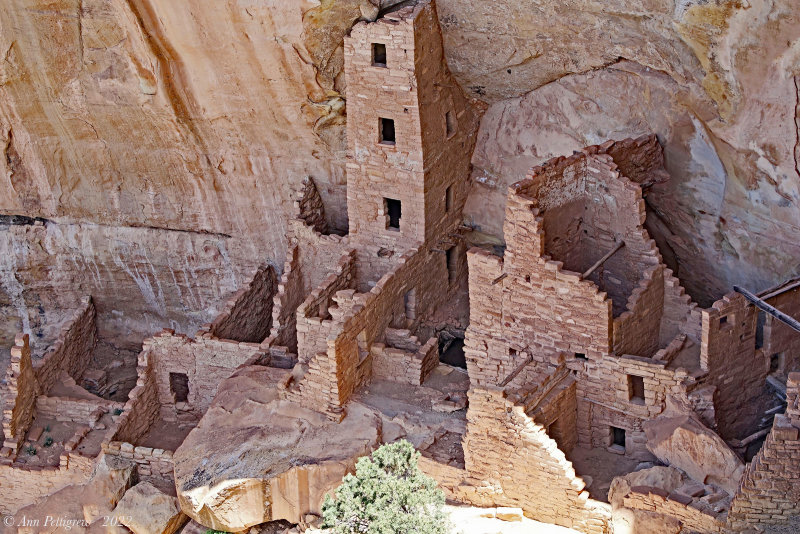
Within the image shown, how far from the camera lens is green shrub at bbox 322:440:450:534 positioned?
15477 millimetres

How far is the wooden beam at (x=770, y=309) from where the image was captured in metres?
16.7

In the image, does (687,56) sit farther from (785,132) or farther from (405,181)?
(405,181)

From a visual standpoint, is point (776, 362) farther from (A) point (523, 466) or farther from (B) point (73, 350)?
(B) point (73, 350)

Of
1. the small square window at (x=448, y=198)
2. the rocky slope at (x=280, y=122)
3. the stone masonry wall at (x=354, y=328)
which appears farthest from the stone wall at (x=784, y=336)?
the small square window at (x=448, y=198)

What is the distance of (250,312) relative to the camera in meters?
21.1

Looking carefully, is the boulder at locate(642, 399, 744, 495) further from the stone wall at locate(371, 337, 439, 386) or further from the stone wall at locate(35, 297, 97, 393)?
the stone wall at locate(35, 297, 97, 393)

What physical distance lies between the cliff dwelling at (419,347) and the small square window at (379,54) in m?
0.03

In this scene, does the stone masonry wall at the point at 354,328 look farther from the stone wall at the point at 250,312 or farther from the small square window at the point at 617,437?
the small square window at the point at 617,437

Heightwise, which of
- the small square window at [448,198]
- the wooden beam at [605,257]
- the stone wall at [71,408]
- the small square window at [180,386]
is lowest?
the stone wall at [71,408]

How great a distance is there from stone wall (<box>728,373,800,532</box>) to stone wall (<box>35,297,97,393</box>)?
386 inches

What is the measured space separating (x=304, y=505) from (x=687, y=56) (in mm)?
6656

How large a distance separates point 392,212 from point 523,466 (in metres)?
4.79

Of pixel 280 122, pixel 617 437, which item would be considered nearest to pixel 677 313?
pixel 617 437

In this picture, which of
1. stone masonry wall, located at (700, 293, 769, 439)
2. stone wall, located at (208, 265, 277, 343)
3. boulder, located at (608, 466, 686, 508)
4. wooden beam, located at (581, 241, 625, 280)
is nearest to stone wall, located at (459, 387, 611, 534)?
boulder, located at (608, 466, 686, 508)
